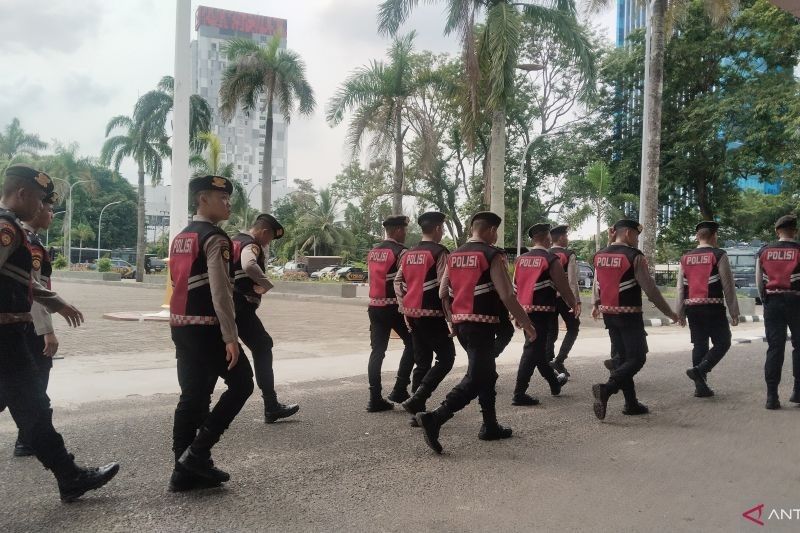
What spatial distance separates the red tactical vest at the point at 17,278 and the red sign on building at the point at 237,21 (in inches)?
4997

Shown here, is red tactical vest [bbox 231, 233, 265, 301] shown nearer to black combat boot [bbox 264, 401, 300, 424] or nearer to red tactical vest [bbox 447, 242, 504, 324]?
black combat boot [bbox 264, 401, 300, 424]

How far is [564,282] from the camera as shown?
6781mm

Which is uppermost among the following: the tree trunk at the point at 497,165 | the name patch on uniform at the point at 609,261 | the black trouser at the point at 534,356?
the tree trunk at the point at 497,165

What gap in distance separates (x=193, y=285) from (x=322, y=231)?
54.1 metres

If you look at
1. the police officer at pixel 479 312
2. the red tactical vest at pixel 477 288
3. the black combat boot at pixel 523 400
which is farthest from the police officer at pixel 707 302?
the red tactical vest at pixel 477 288

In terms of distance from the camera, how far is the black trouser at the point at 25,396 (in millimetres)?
3660

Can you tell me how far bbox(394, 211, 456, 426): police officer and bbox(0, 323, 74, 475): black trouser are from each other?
289 cm

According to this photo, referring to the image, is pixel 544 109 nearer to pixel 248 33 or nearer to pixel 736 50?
pixel 736 50

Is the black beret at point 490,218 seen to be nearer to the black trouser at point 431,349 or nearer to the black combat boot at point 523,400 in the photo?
the black trouser at point 431,349

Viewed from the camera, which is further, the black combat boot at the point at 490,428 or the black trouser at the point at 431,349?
the black trouser at the point at 431,349

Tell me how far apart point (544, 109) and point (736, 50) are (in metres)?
8.87

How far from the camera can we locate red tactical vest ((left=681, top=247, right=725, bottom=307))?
7.15 meters

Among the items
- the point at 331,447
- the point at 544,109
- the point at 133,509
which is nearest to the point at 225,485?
the point at 133,509

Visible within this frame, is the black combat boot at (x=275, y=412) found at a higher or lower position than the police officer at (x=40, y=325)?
lower
